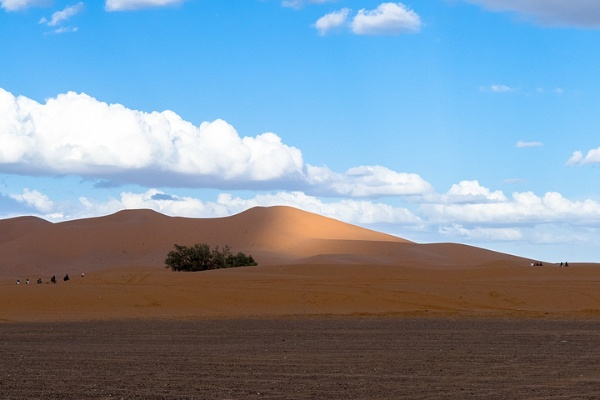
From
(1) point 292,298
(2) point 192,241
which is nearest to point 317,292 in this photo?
(1) point 292,298

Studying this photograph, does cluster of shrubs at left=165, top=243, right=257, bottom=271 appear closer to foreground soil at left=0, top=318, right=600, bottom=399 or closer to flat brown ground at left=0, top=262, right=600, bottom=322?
flat brown ground at left=0, top=262, right=600, bottom=322

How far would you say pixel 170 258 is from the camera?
2219 inches

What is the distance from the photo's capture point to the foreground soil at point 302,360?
13906 millimetres

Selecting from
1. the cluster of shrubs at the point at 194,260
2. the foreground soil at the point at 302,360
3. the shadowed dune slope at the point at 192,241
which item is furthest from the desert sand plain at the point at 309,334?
the shadowed dune slope at the point at 192,241

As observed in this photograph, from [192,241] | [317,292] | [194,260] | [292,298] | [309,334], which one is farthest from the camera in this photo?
[192,241]

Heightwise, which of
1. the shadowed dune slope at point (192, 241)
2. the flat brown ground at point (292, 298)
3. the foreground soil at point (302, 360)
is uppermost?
the shadowed dune slope at point (192, 241)

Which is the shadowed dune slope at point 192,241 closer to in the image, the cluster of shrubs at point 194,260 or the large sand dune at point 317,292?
the large sand dune at point 317,292

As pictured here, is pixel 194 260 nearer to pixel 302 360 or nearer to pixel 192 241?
pixel 192 241

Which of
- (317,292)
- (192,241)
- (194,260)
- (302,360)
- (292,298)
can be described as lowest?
(302,360)

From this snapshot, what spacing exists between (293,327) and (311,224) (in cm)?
7513

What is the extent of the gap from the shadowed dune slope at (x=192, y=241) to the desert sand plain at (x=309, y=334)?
18807 millimetres

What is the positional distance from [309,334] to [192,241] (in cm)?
6666

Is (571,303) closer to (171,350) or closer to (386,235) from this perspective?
(171,350)

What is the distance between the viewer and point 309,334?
2447 centimetres
